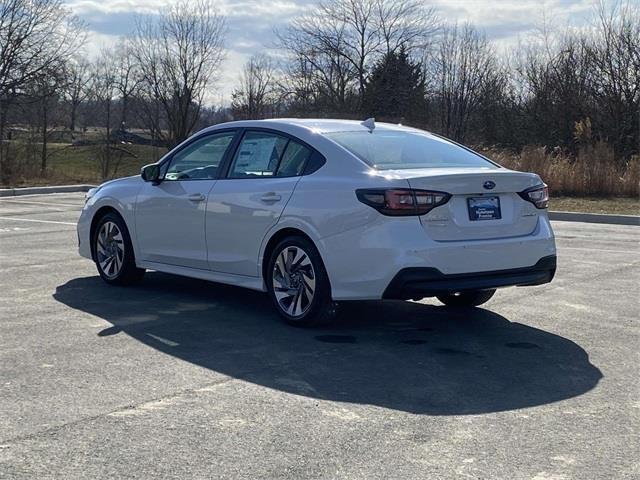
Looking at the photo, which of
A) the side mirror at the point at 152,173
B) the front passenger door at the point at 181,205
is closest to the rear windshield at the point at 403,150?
the front passenger door at the point at 181,205

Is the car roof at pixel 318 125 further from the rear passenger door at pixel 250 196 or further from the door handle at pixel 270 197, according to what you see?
the door handle at pixel 270 197

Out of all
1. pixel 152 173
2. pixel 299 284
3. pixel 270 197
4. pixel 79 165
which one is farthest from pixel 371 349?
pixel 79 165

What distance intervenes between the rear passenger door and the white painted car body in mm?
11

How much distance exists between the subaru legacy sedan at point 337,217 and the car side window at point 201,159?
13mm

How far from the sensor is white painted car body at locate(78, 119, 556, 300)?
5906 mm

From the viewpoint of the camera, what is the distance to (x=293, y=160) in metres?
6.76

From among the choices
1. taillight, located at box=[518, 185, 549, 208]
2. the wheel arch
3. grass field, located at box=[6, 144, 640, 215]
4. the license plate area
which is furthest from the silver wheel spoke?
grass field, located at box=[6, 144, 640, 215]

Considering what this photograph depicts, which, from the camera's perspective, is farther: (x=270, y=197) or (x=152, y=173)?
(x=152, y=173)

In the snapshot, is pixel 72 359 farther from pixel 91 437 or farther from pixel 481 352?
pixel 481 352

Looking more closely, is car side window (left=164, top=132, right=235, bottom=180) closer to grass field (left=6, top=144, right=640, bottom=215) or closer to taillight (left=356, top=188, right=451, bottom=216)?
taillight (left=356, top=188, right=451, bottom=216)

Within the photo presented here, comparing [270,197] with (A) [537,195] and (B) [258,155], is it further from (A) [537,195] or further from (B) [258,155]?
(A) [537,195]

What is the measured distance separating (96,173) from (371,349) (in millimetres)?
Answer: 25131

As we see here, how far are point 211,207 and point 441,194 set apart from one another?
2.14m

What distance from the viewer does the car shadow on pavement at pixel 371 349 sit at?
16.0 ft
